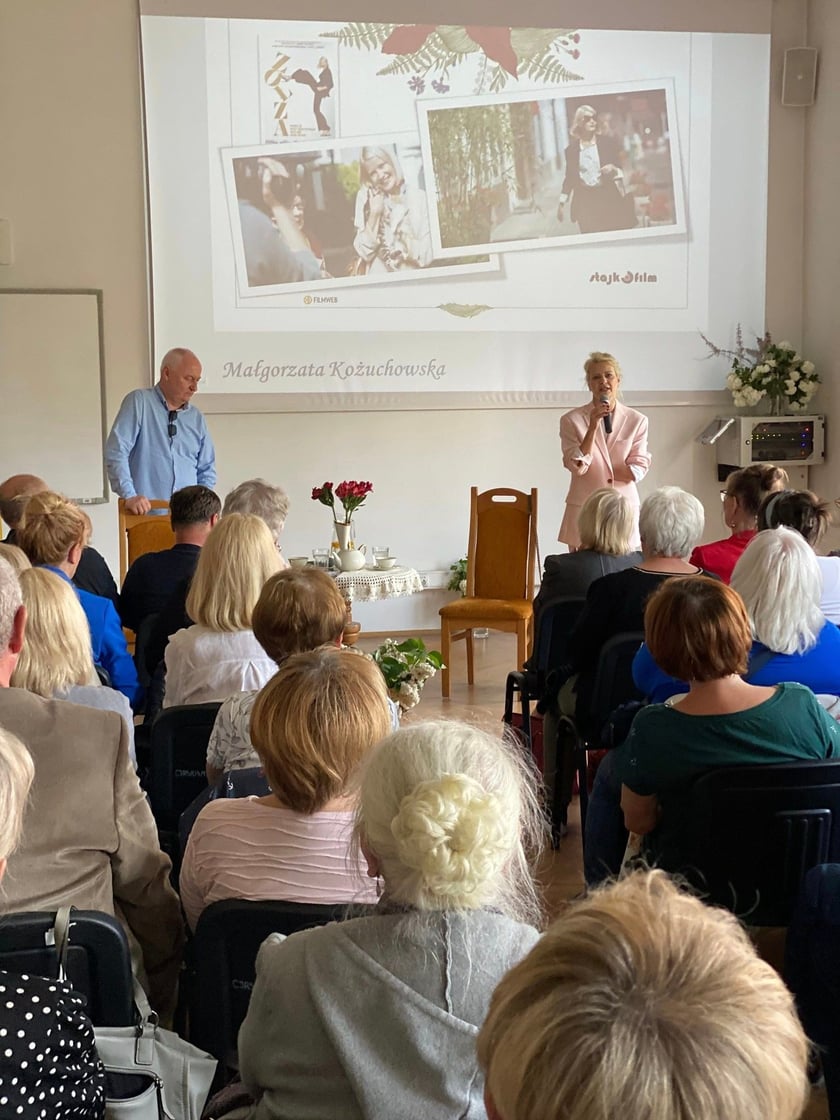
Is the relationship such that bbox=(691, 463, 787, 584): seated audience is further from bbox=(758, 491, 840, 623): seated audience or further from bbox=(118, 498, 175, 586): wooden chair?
bbox=(118, 498, 175, 586): wooden chair

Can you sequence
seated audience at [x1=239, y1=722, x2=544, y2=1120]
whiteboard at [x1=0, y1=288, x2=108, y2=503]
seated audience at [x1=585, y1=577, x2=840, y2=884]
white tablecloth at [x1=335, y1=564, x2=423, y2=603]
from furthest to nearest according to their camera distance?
whiteboard at [x1=0, y1=288, x2=108, y2=503] < white tablecloth at [x1=335, y1=564, x2=423, y2=603] < seated audience at [x1=585, y1=577, x2=840, y2=884] < seated audience at [x1=239, y1=722, x2=544, y2=1120]

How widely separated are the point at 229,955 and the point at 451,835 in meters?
0.66

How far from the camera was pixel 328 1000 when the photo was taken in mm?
1269

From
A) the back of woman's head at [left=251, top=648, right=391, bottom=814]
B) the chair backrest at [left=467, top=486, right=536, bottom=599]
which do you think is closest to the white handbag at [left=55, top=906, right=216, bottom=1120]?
the back of woman's head at [left=251, top=648, right=391, bottom=814]

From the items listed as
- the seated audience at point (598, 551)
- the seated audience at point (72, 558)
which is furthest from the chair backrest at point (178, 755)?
the seated audience at point (598, 551)

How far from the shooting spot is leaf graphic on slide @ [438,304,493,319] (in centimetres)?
752

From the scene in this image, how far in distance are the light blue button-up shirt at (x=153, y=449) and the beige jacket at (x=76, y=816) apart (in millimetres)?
4165

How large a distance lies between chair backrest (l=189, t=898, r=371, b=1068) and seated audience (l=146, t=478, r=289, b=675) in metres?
1.90

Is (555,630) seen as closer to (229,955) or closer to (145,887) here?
(145,887)

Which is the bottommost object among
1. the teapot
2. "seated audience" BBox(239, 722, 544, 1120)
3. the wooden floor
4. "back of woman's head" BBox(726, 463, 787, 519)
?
the wooden floor

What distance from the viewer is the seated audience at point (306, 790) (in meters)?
1.84

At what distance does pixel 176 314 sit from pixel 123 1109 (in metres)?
6.13

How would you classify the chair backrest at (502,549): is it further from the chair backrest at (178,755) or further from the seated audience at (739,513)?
the chair backrest at (178,755)

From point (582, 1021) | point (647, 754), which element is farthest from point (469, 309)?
point (582, 1021)
